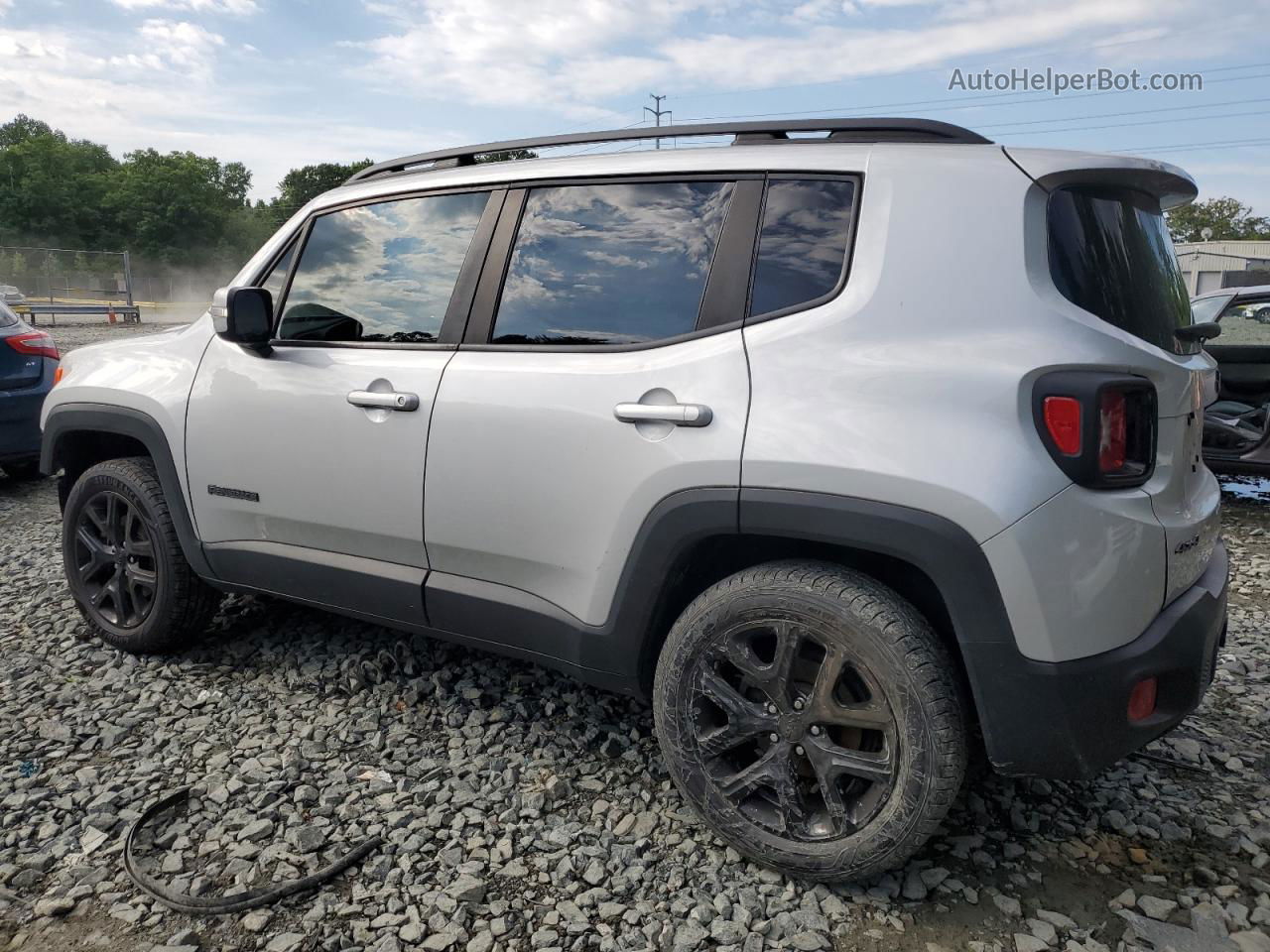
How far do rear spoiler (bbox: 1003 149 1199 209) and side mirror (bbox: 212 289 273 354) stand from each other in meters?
2.39

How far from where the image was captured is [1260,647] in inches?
162

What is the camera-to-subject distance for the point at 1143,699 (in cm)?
217

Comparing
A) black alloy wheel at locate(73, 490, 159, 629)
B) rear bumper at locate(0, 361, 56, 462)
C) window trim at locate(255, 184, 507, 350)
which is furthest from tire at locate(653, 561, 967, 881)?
rear bumper at locate(0, 361, 56, 462)

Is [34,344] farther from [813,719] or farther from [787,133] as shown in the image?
[813,719]

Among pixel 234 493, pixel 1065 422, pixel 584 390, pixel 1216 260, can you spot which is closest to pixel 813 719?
pixel 1065 422

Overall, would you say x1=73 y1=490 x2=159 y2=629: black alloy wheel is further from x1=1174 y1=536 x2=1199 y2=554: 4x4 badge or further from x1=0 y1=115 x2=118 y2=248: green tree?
x1=0 y1=115 x2=118 y2=248: green tree

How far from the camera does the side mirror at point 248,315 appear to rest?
3189 millimetres

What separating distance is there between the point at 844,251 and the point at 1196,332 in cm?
101

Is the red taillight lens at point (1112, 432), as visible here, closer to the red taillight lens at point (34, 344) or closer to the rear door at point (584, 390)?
the rear door at point (584, 390)

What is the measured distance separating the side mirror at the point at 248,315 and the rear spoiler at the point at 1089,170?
7.83 feet

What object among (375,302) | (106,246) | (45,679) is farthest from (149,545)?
(106,246)

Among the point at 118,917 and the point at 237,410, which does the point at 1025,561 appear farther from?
the point at 237,410

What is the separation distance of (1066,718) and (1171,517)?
54cm

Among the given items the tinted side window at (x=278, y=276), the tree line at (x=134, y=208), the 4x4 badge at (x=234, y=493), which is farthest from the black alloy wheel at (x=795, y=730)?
the tree line at (x=134, y=208)
